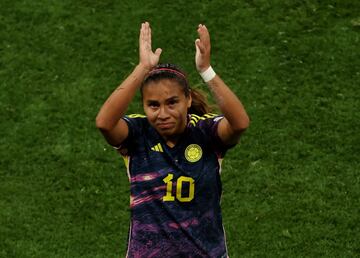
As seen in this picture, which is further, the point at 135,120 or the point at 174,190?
the point at 135,120

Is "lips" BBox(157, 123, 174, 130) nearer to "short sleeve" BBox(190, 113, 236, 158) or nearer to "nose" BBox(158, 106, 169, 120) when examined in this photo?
"nose" BBox(158, 106, 169, 120)

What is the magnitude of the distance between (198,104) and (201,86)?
622 cm

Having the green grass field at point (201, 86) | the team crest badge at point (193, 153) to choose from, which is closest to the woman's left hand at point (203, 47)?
the team crest badge at point (193, 153)

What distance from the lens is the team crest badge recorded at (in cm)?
458

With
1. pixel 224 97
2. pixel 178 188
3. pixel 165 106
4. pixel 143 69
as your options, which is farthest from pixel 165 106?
pixel 178 188

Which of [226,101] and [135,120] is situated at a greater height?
[226,101]

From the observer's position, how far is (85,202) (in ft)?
29.2

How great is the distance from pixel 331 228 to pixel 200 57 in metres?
4.43

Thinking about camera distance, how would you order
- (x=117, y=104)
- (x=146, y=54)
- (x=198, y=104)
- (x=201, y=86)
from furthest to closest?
(x=201, y=86)
(x=198, y=104)
(x=146, y=54)
(x=117, y=104)

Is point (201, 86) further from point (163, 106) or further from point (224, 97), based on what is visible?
point (224, 97)

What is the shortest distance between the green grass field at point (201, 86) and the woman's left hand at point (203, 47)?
400cm

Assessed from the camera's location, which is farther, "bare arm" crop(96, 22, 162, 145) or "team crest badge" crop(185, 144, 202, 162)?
"team crest badge" crop(185, 144, 202, 162)

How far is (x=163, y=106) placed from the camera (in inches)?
177

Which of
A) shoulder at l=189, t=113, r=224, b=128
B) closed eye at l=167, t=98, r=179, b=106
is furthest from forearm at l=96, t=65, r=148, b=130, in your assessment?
shoulder at l=189, t=113, r=224, b=128
